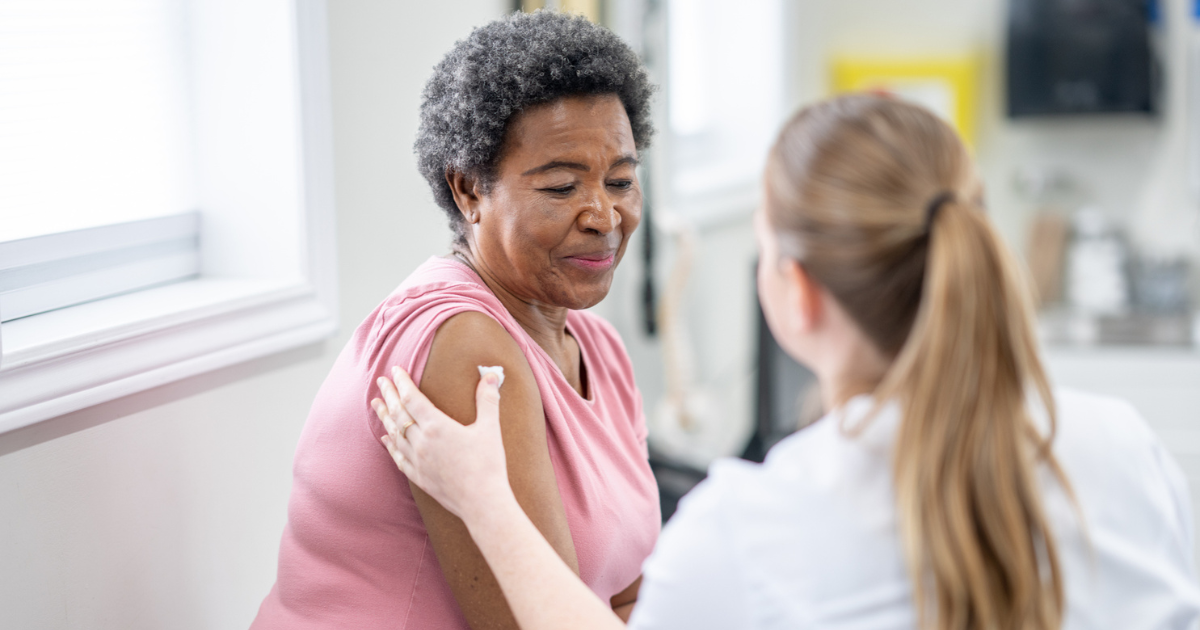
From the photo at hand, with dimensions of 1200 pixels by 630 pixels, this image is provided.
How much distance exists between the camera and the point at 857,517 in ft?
2.51

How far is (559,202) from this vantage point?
121 cm

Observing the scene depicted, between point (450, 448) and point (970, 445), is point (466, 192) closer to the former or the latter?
point (450, 448)

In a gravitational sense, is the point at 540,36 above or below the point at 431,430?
above

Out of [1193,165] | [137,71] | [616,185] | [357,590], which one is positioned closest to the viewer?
[357,590]

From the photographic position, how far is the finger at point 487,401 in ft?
3.36

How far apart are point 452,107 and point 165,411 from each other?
57 centimetres

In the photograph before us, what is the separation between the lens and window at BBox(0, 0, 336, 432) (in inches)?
48.6

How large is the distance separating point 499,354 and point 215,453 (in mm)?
570

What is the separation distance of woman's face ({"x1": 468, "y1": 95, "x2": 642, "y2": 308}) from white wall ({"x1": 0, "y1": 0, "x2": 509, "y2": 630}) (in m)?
0.48

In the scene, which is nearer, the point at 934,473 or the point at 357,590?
the point at 934,473

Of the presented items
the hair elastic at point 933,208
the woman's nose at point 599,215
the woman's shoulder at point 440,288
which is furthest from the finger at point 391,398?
the hair elastic at point 933,208

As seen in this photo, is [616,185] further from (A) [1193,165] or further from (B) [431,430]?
(A) [1193,165]

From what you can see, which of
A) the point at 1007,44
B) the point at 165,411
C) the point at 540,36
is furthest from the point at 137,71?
the point at 1007,44

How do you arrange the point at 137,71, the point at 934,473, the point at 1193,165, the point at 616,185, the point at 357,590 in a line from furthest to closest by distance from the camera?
the point at 1193,165 → the point at 137,71 → the point at 616,185 → the point at 357,590 → the point at 934,473
